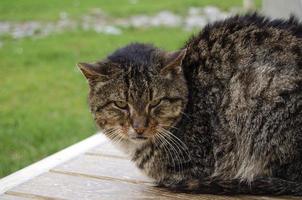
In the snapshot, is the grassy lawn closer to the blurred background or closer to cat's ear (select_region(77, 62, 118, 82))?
the blurred background

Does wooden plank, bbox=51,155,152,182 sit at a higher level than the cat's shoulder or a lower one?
lower

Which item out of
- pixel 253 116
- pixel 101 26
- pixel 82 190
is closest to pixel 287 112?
pixel 253 116

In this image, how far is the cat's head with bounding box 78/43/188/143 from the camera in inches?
94.5

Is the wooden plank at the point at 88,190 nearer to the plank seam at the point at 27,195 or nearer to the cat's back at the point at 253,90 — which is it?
the plank seam at the point at 27,195

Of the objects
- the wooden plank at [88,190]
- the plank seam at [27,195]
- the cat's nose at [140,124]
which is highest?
the cat's nose at [140,124]

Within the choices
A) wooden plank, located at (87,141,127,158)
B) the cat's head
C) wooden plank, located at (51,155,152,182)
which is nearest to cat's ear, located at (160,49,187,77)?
the cat's head

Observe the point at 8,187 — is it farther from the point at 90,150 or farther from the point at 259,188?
the point at 259,188

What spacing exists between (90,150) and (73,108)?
238 cm

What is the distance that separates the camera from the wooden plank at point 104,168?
2.65 m

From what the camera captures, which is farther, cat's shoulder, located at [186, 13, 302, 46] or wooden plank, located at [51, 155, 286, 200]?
wooden plank, located at [51, 155, 286, 200]

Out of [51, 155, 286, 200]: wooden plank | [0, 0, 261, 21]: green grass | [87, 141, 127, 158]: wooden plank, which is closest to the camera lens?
[51, 155, 286, 200]: wooden plank

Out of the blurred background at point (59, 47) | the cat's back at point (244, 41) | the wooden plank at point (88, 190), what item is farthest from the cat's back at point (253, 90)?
the blurred background at point (59, 47)

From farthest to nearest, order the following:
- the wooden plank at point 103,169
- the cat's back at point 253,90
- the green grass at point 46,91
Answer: the green grass at point 46,91 → the wooden plank at point 103,169 → the cat's back at point 253,90

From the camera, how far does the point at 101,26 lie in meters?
8.83
